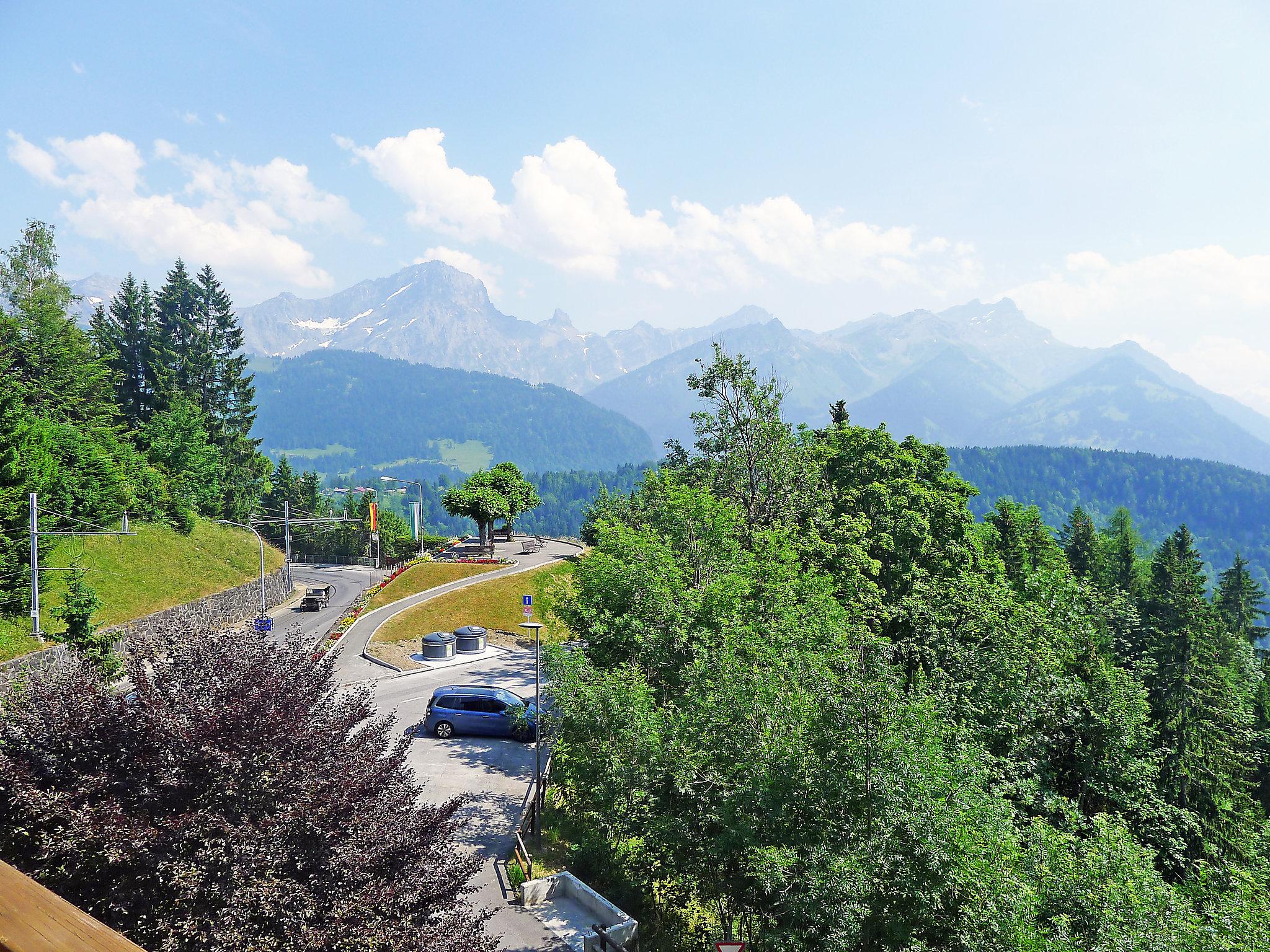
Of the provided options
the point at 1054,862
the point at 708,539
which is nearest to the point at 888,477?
the point at 708,539

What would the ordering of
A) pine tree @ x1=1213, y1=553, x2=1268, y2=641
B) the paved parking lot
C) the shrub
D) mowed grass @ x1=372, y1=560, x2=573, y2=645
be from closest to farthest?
the shrub < the paved parking lot < mowed grass @ x1=372, y1=560, x2=573, y2=645 < pine tree @ x1=1213, y1=553, x2=1268, y2=641

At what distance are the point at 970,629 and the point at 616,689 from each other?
1703cm

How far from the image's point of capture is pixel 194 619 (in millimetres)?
13039

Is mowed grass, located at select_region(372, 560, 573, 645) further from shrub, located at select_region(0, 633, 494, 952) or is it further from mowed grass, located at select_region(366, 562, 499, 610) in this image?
shrub, located at select_region(0, 633, 494, 952)

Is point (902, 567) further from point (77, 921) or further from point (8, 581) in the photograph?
point (8, 581)

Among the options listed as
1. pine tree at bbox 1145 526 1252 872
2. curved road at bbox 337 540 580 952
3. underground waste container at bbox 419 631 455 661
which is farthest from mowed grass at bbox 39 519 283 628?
pine tree at bbox 1145 526 1252 872

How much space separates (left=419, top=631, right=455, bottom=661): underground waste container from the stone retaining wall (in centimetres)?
1078

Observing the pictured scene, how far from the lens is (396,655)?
43.0m

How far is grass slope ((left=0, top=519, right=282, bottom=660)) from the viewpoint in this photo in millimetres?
38656

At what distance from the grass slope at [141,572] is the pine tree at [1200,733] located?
51.8 metres

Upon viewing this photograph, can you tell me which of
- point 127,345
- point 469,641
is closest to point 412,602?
point 469,641

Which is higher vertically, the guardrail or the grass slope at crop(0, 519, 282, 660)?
the grass slope at crop(0, 519, 282, 660)

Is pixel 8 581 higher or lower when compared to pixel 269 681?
lower

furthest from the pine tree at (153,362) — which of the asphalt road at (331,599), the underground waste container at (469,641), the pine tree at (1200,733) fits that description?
the pine tree at (1200,733)
